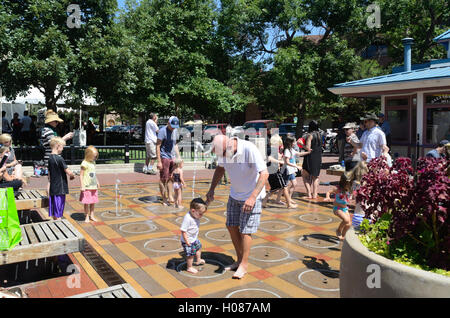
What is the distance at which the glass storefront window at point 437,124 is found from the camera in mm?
12984

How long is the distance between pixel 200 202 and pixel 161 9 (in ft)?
65.4

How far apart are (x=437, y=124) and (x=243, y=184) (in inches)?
461

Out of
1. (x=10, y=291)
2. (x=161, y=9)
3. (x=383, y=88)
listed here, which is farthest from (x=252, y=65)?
(x=10, y=291)

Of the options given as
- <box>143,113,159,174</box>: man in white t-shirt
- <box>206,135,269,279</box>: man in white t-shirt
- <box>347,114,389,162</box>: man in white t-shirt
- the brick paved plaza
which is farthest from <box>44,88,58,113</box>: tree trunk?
<box>206,135,269,279</box>: man in white t-shirt

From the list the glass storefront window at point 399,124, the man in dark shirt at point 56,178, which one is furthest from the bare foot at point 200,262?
the glass storefront window at point 399,124

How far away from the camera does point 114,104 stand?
17109 millimetres

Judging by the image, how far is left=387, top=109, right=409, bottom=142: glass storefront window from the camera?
47.2 feet

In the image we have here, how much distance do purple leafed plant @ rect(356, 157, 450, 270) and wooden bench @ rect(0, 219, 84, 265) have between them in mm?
3145

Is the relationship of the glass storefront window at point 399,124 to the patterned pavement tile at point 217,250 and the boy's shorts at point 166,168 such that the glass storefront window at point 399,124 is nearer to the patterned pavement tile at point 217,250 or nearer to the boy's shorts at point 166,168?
the patterned pavement tile at point 217,250

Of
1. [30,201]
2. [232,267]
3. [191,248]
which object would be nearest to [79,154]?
[30,201]

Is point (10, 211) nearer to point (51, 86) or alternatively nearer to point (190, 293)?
point (190, 293)

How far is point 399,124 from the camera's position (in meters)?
14.7

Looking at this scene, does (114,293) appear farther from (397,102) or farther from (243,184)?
(397,102)

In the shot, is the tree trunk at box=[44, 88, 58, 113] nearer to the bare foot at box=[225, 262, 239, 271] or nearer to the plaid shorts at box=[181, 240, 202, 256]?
the plaid shorts at box=[181, 240, 202, 256]
